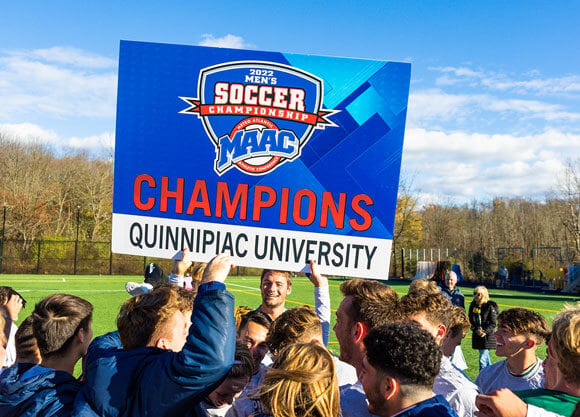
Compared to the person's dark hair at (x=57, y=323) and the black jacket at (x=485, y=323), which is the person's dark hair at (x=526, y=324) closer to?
the person's dark hair at (x=57, y=323)

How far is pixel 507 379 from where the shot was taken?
459 centimetres

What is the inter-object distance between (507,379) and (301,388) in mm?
3105

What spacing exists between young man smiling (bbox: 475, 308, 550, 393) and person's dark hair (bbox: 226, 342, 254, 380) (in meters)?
2.49

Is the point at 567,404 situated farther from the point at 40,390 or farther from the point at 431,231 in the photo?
the point at 431,231

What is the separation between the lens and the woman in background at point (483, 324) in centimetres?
877

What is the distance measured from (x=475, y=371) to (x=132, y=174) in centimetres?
886

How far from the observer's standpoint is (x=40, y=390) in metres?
2.43

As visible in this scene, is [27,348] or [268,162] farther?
[268,162]

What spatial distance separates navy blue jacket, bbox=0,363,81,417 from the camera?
2.34m

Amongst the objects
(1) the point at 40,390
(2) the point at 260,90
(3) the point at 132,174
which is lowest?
Result: (1) the point at 40,390

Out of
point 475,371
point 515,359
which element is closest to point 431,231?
point 475,371

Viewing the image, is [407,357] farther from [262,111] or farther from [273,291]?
[273,291]

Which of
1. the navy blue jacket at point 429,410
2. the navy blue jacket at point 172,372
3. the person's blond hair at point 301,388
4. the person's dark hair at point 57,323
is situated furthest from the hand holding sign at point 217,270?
the navy blue jacket at point 429,410

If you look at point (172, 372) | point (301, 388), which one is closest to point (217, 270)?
point (172, 372)
